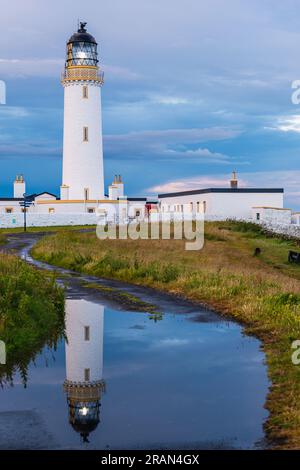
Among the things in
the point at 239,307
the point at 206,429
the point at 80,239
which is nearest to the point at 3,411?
the point at 206,429

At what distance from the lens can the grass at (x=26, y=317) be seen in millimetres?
11289

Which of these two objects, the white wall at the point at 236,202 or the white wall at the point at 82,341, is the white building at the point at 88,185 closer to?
the white wall at the point at 236,202

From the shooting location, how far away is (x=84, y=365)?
11.0 metres

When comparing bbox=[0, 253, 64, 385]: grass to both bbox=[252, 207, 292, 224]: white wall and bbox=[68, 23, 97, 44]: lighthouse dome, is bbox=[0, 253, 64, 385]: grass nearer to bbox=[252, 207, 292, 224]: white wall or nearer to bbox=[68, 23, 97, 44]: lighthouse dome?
bbox=[252, 207, 292, 224]: white wall

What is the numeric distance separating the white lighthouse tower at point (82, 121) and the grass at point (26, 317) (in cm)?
3881

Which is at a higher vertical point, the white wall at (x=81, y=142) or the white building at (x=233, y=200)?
the white wall at (x=81, y=142)

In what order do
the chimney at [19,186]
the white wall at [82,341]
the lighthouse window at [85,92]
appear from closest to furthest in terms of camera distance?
the white wall at [82,341], the lighthouse window at [85,92], the chimney at [19,186]

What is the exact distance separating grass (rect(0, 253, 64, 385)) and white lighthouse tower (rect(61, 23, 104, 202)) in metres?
38.8

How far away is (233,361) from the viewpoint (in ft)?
36.8

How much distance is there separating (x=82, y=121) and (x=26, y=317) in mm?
43627

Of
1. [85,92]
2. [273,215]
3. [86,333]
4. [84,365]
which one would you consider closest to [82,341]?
[86,333]

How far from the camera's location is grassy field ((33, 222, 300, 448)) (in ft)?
30.8

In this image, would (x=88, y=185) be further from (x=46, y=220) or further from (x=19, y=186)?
(x=19, y=186)

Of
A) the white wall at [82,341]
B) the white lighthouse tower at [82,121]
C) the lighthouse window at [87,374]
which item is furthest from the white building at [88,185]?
the lighthouse window at [87,374]
